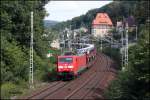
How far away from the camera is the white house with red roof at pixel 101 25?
125 m

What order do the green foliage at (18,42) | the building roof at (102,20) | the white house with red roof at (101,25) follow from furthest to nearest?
1. the white house with red roof at (101,25)
2. the building roof at (102,20)
3. the green foliage at (18,42)

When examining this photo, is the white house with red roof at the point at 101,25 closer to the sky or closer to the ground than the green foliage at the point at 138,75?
closer to the sky

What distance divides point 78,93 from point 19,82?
4.98m

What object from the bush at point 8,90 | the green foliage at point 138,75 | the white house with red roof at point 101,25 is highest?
the white house with red roof at point 101,25

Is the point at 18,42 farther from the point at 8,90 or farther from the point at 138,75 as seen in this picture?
the point at 138,75

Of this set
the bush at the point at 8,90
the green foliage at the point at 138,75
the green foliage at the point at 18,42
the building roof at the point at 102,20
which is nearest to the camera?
the green foliage at the point at 138,75

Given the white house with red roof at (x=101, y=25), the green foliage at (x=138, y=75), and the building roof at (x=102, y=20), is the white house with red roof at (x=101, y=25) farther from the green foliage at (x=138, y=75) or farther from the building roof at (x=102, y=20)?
the green foliage at (x=138, y=75)

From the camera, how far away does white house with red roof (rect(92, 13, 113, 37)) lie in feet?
410

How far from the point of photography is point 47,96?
106ft

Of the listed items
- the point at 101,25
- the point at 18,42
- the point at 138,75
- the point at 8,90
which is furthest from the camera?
the point at 101,25

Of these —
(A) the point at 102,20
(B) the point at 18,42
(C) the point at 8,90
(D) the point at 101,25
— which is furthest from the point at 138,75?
(D) the point at 101,25

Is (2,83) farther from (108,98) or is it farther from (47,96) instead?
(108,98)

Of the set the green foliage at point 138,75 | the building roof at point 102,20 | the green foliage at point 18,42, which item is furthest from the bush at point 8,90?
the building roof at point 102,20

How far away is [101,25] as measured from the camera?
13550 centimetres
